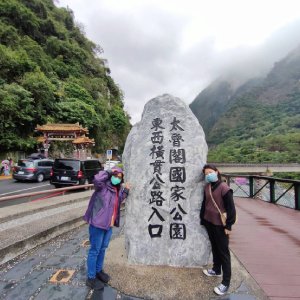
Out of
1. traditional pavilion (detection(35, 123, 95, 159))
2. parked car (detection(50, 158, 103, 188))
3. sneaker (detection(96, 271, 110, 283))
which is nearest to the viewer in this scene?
sneaker (detection(96, 271, 110, 283))

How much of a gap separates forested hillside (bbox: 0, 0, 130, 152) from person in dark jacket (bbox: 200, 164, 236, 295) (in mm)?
22796

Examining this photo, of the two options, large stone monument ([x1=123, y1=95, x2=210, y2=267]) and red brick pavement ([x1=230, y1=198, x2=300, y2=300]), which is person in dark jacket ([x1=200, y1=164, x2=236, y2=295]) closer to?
large stone monument ([x1=123, y1=95, x2=210, y2=267])

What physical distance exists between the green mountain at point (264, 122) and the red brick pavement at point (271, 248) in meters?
47.2

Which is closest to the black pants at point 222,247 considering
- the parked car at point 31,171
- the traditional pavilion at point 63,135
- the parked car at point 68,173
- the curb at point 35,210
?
the curb at point 35,210

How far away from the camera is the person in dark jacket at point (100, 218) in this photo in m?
3.38

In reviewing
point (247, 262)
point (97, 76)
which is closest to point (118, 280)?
point (247, 262)

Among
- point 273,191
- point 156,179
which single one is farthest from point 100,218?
point 273,191

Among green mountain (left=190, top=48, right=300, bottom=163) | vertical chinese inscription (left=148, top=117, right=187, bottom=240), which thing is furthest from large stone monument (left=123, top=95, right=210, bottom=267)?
green mountain (left=190, top=48, right=300, bottom=163)

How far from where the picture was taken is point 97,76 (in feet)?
146

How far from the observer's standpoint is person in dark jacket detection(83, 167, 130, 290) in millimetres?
3375

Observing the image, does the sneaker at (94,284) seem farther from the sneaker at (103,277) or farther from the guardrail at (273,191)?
the guardrail at (273,191)

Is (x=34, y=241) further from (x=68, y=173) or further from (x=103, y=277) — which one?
(x=68, y=173)

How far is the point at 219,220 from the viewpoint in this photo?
3375mm

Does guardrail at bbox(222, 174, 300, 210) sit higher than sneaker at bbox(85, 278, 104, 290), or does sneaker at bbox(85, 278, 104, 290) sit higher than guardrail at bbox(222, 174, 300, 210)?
guardrail at bbox(222, 174, 300, 210)
